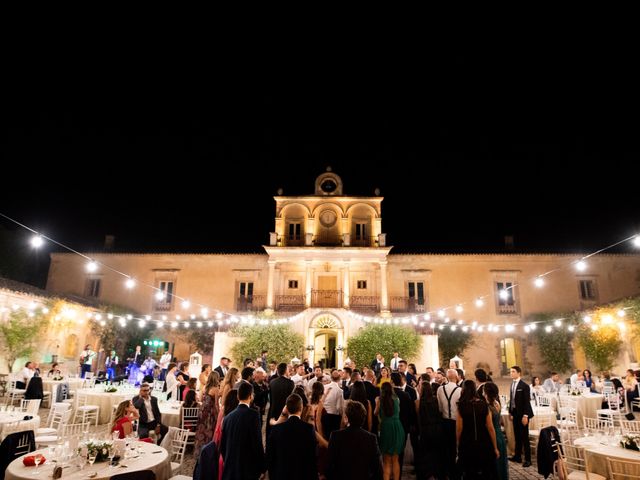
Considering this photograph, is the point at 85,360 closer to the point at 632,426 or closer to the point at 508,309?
the point at 632,426

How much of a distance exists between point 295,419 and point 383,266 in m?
19.9

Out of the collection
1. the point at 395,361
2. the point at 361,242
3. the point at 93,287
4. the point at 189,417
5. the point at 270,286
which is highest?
the point at 361,242

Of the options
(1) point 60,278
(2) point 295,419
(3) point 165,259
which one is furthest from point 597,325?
(1) point 60,278

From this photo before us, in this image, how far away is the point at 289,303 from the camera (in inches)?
946

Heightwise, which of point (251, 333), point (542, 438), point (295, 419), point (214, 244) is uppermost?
point (214, 244)

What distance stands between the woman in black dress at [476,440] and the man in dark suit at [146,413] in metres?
5.49

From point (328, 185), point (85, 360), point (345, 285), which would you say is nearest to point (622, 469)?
point (85, 360)

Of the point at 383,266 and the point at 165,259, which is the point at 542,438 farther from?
the point at 165,259

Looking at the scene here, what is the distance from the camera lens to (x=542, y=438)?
5.81 meters

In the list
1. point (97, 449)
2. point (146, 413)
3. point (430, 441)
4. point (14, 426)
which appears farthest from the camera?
point (146, 413)

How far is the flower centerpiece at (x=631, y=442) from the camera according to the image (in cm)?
600

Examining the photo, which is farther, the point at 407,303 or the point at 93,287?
Result: the point at 93,287

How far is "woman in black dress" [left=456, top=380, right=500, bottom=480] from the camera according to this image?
5.16m

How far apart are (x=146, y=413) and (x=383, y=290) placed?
665 inches
